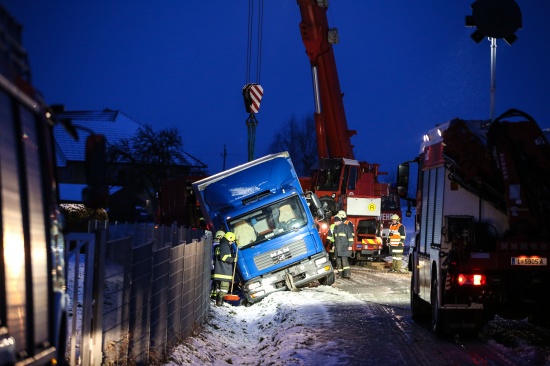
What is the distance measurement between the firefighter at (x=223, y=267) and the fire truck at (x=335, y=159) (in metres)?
9.24

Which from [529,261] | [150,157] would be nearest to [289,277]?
[529,261]

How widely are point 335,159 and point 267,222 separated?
33.7ft

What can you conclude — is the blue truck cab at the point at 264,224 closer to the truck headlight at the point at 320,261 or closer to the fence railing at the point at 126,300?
the truck headlight at the point at 320,261

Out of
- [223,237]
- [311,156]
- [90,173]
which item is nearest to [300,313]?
[223,237]

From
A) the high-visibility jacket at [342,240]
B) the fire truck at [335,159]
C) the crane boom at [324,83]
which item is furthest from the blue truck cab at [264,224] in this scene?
the crane boom at [324,83]

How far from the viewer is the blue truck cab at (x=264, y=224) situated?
62.1 ft

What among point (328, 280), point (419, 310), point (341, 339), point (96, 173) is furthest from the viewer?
point (328, 280)

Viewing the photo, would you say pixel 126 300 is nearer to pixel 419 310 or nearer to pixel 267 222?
pixel 419 310

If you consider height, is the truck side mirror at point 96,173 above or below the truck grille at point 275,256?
above

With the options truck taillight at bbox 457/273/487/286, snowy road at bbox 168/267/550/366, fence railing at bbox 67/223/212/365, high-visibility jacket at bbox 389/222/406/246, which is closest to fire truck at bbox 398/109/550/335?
truck taillight at bbox 457/273/487/286

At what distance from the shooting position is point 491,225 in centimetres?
1242

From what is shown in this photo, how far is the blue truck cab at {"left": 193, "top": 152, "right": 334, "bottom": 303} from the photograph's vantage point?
18938mm

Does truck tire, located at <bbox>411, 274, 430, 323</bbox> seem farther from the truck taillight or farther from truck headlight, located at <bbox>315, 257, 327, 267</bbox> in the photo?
truck headlight, located at <bbox>315, 257, 327, 267</bbox>

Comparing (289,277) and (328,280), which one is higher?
(289,277)
